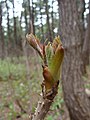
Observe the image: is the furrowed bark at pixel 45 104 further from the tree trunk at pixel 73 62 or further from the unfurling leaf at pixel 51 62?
the tree trunk at pixel 73 62

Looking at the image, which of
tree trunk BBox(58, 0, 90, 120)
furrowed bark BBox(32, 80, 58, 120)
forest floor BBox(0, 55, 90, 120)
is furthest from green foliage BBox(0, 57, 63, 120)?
furrowed bark BBox(32, 80, 58, 120)

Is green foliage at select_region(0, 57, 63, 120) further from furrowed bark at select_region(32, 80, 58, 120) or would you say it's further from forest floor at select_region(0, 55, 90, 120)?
furrowed bark at select_region(32, 80, 58, 120)

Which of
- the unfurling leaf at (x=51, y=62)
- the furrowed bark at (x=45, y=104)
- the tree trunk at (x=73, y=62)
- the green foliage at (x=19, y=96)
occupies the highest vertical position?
the unfurling leaf at (x=51, y=62)

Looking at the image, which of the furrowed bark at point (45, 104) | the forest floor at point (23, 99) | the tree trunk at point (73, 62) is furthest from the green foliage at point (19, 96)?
the furrowed bark at point (45, 104)

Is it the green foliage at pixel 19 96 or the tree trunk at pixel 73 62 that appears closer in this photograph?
the tree trunk at pixel 73 62

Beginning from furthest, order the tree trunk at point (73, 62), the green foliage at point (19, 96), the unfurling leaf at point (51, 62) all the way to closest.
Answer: the green foliage at point (19, 96) < the tree trunk at point (73, 62) < the unfurling leaf at point (51, 62)

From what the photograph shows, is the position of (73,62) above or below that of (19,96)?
above

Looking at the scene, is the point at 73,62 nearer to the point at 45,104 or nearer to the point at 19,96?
the point at 45,104

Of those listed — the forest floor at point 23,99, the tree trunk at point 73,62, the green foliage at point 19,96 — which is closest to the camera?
the tree trunk at point 73,62

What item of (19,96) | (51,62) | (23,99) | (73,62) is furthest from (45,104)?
(19,96)
